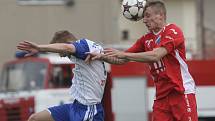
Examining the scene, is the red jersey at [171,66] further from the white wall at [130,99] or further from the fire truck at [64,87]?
the white wall at [130,99]

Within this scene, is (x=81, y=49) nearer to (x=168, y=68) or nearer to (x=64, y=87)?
(x=168, y=68)

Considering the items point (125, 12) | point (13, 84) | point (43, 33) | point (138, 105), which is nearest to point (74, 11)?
point (43, 33)

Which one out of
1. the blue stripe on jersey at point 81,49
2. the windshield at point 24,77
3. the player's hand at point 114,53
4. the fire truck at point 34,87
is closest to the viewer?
the player's hand at point 114,53

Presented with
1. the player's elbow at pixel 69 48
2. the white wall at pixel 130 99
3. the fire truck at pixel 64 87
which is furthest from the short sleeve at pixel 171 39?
the white wall at pixel 130 99

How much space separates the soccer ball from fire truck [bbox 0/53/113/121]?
6.61 m

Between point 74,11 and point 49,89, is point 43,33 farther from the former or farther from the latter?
point 49,89

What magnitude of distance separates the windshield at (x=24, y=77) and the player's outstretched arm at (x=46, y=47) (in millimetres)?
7431

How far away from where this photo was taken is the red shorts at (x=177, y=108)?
802 centimetres

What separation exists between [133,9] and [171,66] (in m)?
0.79

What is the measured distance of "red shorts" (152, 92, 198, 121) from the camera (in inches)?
316

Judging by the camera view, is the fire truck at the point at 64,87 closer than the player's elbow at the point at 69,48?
No

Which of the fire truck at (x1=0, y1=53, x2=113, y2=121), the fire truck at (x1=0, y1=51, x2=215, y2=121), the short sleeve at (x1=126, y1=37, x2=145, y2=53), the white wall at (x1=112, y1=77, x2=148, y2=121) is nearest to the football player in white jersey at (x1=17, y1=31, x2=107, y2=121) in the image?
the short sleeve at (x1=126, y1=37, x2=145, y2=53)

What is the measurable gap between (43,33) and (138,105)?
15.3 m

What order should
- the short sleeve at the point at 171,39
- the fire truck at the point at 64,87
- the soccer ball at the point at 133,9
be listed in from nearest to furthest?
1. the short sleeve at the point at 171,39
2. the soccer ball at the point at 133,9
3. the fire truck at the point at 64,87
